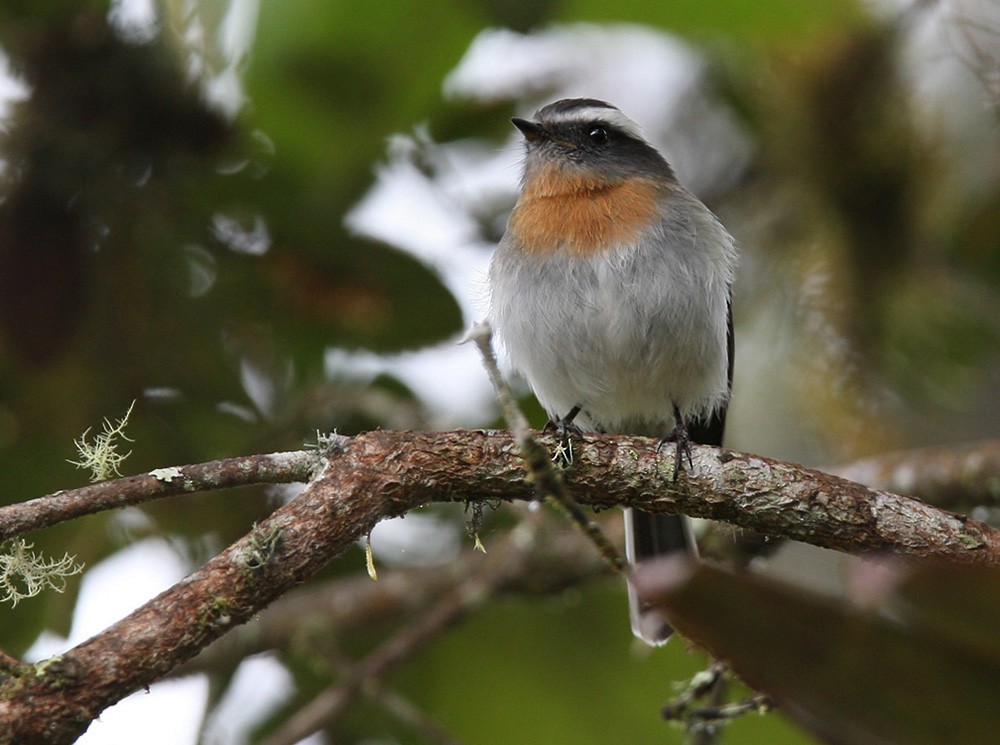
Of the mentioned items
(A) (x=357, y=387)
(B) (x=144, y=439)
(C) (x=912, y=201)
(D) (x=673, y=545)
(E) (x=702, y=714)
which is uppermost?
(C) (x=912, y=201)

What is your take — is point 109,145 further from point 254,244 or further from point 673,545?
point 673,545

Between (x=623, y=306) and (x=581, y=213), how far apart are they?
0.46 m

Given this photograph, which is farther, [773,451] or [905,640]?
[773,451]

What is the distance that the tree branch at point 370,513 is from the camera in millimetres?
1956

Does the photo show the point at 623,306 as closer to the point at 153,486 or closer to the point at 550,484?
the point at 550,484

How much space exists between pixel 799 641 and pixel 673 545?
9.73 feet

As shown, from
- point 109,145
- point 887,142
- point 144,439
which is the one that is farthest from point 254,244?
point 887,142

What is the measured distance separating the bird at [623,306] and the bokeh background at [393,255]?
1.03 ft

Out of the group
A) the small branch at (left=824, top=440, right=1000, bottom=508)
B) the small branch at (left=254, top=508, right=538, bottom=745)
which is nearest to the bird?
the small branch at (left=254, top=508, right=538, bottom=745)

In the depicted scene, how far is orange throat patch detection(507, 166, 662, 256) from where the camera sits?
4.01 m

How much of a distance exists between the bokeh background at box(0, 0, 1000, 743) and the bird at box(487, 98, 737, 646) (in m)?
0.31

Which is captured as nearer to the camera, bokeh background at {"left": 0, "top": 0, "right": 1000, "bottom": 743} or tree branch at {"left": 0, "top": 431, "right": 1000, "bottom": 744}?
tree branch at {"left": 0, "top": 431, "right": 1000, "bottom": 744}

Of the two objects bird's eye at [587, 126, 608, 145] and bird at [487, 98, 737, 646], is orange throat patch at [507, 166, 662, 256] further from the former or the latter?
bird's eye at [587, 126, 608, 145]

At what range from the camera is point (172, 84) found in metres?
3.91
